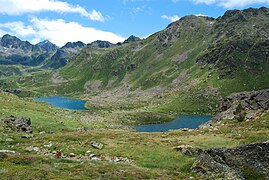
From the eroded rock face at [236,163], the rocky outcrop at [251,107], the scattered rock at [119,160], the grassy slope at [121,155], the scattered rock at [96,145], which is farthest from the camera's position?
the rocky outcrop at [251,107]

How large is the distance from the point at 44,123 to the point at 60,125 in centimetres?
471

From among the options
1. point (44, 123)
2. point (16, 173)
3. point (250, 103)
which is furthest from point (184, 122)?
point (16, 173)

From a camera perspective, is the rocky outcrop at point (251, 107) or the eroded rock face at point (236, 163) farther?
the rocky outcrop at point (251, 107)

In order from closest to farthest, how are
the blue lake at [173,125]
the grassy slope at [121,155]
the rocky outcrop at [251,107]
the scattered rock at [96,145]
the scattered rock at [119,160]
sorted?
1. the grassy slope at [121,155]
2. the scattered rock at [119,160]
3. the scattered rock at [96,145]
4. the rocky outcrop at [251,107]
5. the blue lake at [173,125]

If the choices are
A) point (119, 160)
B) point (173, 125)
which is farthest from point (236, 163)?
point (173, 125)

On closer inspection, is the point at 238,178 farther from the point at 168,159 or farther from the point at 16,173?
the point at 16,173

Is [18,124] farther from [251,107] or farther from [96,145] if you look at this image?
[251,107]

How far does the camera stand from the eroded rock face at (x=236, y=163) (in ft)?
97.4

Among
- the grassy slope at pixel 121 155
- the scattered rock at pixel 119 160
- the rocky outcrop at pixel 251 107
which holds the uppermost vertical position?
the rocky outcrop at pixel 251 107

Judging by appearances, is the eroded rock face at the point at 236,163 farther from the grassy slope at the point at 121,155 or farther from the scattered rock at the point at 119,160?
the scattered rock at the point at 119,160

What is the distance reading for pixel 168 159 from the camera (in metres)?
38.8

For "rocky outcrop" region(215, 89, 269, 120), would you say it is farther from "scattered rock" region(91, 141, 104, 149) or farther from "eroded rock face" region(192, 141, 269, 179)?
"eroded rock face" region(192, 141, 269, 179)

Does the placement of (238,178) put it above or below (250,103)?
below

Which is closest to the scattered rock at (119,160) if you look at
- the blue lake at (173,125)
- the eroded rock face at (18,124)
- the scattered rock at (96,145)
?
the scattered rock at (96,145)
